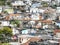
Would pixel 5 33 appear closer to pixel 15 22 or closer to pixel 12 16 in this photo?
pixel 15 22

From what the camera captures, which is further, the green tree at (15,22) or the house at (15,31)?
the green tree at (15,22)

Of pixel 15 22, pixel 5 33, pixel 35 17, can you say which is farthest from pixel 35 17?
pixel 5 33

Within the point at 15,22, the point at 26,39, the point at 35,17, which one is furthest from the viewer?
the point at 35,17

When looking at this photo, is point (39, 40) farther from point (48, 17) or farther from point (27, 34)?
point (48, 17)

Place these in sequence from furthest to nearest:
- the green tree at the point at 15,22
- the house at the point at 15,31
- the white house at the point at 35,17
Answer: the white house at the point at 35,17
the green tree at the point at 15,22
the house at the point at 15,31

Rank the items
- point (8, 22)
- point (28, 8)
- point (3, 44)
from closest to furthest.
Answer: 1. point (3, 44)
2. point (8, 22)
3. point (28, 8)

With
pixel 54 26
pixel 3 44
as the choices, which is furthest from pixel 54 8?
pixel 3 44

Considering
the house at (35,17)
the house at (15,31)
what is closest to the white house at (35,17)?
the house at (35,17)

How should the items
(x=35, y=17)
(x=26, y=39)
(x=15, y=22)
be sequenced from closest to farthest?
1. (x=26, y=39)
2. (x=15, y=22)
3. (x=35, y=17)

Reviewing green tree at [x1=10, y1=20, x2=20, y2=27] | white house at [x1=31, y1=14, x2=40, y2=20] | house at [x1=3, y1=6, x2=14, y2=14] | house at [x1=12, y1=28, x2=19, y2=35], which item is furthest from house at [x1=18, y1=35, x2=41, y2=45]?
house at [x1=3, y1=6, x2=14, y2=14]

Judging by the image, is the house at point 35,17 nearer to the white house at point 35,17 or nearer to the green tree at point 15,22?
the white house at point 35,17

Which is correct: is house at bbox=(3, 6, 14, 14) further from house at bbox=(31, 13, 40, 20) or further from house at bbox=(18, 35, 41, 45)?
house at bbox=(18, 35, 41, 45)
